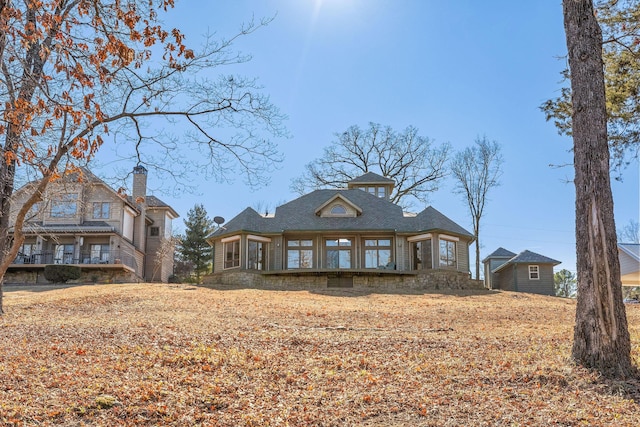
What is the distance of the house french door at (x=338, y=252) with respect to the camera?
2633cm

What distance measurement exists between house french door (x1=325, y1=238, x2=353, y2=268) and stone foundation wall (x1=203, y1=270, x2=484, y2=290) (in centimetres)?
100

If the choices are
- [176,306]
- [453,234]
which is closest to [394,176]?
[453,234]

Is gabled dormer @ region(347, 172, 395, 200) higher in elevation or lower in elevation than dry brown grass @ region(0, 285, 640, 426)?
higher

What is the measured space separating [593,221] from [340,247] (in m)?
19.3

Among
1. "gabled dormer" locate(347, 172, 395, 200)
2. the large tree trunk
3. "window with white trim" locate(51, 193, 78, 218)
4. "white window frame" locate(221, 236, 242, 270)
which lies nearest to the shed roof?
"gabled dormer" locate(347, 172, 395, 200)

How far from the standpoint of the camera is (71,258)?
29.9 m

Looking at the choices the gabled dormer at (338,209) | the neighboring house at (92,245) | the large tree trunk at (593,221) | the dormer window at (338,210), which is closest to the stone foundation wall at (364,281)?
the gabled dormer at (338,209)

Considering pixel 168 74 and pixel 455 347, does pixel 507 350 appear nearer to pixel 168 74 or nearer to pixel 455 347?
pixel 455 347

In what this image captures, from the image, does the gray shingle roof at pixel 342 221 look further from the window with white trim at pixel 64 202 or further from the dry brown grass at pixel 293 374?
the dry brown grass at pixel 293 374

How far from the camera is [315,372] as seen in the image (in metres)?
7.55

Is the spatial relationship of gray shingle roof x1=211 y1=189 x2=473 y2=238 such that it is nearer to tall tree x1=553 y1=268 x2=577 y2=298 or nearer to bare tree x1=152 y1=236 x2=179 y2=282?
bare tree x1=152 y1=236 x2=179 y2=282

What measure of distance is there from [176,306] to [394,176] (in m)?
24.3

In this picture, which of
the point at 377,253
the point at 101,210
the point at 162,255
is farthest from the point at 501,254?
the point at 101,210

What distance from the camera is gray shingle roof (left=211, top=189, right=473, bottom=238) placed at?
2581 centimetres
